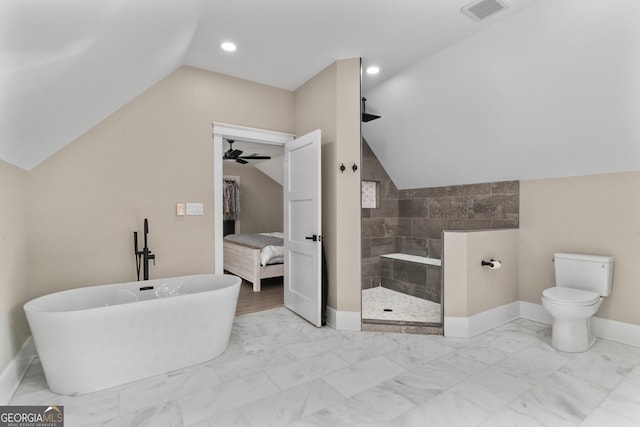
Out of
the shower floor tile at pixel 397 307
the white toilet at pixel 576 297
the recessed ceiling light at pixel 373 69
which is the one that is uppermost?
the recessed ceiling light at pixel 373 69

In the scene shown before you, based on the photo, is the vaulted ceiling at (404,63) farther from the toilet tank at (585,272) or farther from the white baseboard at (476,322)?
the white baseboard at (476,322)

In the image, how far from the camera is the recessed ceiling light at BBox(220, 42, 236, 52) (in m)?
2.85

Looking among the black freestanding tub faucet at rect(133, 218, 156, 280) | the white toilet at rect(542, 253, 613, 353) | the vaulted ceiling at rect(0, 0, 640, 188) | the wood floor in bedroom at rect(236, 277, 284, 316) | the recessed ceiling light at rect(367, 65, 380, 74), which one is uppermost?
the recessed ceiling light at rect(367, 65, 380, 74)

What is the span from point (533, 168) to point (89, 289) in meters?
4.32

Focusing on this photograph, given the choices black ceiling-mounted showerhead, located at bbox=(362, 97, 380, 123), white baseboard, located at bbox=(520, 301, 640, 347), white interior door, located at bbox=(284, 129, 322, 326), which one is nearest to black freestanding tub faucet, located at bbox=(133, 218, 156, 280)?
white interior door, located at bbox=(284, 129, 322, 326)

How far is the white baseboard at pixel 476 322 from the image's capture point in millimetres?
2975

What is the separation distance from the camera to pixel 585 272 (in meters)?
2.90

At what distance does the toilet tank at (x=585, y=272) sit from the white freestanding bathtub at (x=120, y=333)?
307cm

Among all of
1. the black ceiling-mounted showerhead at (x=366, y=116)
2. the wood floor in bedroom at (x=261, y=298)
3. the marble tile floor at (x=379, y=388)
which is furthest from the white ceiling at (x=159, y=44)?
Answer: the wood floor in bedroom at (x=261, y=298)

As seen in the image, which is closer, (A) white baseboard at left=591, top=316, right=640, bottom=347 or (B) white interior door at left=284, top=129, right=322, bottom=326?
(A) white baseboard at left=591, top=316, right=640, bottom=347

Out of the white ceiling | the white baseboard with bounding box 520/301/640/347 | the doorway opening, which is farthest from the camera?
the doorway opening

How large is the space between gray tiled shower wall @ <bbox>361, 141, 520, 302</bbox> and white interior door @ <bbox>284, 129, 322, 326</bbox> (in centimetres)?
126

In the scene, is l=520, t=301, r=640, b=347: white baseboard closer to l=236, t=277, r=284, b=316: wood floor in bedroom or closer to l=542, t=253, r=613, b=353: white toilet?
l=542, t=253, r=613, b=353: white toilet

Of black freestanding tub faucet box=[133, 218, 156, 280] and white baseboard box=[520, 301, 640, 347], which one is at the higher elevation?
black freestanding tub faucet box=[133, 218, 156, 280]
